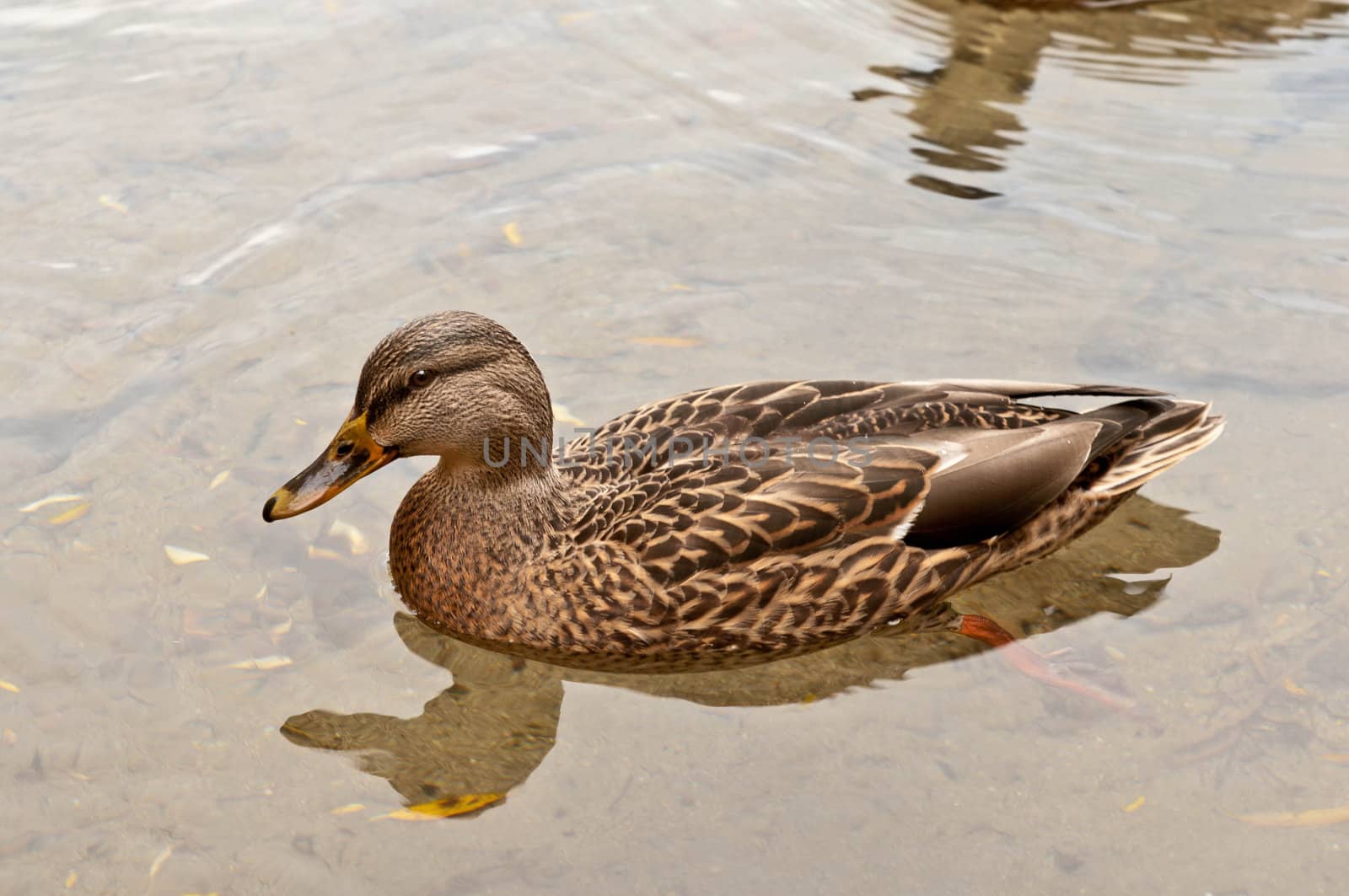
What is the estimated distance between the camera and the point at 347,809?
5156 mm

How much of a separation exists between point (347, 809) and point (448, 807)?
34cm

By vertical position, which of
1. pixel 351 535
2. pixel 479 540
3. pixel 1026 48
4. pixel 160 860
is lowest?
pixel 160 860

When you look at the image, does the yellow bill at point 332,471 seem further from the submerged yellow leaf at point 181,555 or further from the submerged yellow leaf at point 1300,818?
the submerged yellow leaf at point 1300,818

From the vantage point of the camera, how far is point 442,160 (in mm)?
8719

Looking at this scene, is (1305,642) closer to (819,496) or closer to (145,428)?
(819,496)

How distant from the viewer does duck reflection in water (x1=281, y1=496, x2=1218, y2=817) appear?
5.39 meters

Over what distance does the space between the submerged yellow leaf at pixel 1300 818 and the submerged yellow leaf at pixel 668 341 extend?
3.37 metres

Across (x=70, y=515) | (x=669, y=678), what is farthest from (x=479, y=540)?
(x=70, y=515)

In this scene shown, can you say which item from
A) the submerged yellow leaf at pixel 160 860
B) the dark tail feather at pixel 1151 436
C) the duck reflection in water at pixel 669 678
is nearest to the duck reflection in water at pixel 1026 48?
the dark tail feather at pixel 1151 436

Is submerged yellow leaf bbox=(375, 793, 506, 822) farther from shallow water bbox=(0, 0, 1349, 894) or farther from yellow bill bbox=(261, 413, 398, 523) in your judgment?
yellow bill bbox=(261, 413, 398, 523)

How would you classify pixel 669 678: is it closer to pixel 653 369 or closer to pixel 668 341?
pixel 653 369

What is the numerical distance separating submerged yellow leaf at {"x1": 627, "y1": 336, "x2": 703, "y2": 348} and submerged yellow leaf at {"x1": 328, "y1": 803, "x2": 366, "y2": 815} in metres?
2.93

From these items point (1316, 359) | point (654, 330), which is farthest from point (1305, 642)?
point (654, 330)

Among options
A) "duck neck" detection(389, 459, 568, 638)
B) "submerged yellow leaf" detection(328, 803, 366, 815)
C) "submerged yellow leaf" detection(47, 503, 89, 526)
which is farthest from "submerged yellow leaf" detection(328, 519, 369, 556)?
"submerged yellow leaf" detection(328, 803, 366, 815)
